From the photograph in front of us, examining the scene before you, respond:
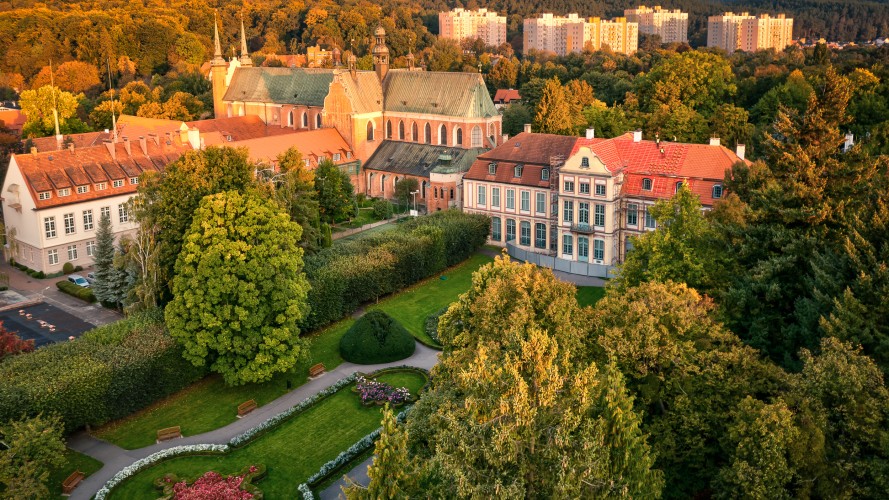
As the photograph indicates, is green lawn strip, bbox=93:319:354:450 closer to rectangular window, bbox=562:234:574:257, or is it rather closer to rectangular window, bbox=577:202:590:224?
rectangular window, bbox=562:234:574:257

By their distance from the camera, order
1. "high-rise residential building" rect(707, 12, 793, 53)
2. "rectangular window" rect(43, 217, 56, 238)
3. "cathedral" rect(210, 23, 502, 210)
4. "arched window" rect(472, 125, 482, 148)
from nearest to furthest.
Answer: "rectangular window" rect(43, 217, 56, 238) < "cathedral" rect(210, 23, 502, 210) < "arched window" rect(472, 125, 482, 148) < "high-rise residential building" rect(707, 12, 793, 53)

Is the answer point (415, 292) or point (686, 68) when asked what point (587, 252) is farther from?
point (686, 68)

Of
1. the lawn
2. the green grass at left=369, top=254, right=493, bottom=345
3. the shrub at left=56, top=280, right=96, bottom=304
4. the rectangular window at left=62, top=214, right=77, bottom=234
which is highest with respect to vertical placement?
the rectangular window at left=62, top=214, right=77, bottom=234

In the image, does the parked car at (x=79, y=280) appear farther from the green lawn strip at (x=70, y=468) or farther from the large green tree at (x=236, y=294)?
the green lawn strip at (x=70, y=468)

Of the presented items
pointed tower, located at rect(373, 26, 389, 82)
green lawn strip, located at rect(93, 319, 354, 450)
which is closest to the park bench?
green lawn strip, located at rect(93, 319, 354, 450)

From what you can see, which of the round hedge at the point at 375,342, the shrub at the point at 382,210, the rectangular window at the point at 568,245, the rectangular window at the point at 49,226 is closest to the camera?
the round hedge at the point at 375,342

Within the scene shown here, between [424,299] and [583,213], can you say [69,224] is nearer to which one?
[424,299]

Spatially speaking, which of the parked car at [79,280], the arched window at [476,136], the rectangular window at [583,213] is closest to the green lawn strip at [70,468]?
the parked car at [79,280]

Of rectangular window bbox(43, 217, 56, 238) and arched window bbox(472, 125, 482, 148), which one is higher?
arched window bbox(472, 125, 482, 148)
